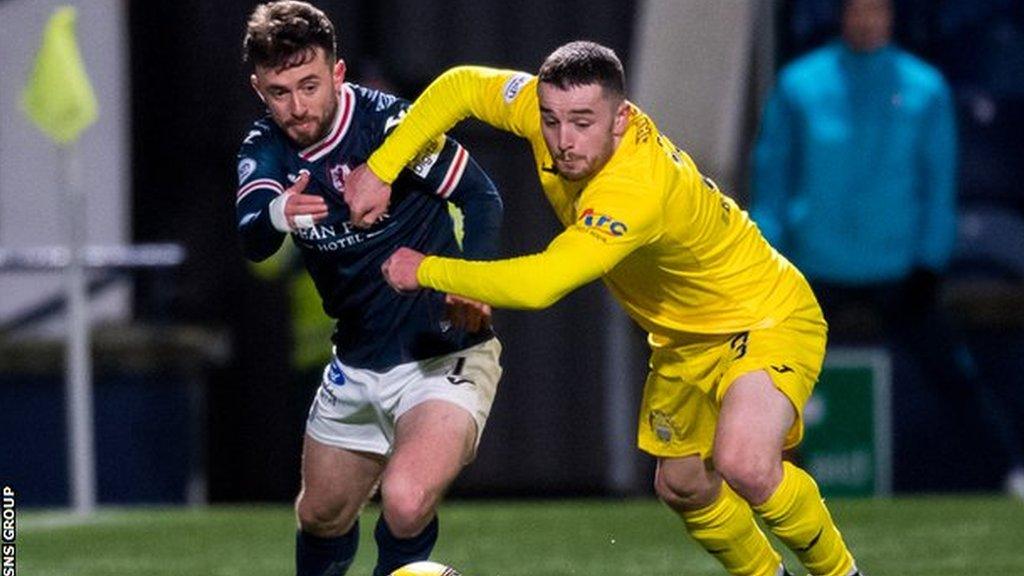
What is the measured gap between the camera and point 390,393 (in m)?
7.92

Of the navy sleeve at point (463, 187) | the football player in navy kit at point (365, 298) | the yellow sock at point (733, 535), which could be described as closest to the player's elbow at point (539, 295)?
the football player in navy kit at point (365, 298)

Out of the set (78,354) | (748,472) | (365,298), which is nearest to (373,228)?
(365,298)

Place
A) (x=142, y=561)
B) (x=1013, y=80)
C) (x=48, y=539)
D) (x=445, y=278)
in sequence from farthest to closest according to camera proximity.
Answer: (x=1013, y=80) → (x=48, y=539) → (x=142, y=561) → (x=445, y=278)

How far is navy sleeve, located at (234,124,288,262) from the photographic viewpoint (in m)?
7.70

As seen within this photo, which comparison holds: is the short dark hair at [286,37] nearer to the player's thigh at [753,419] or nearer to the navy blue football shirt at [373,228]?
the navy blue football shirt at [373,228]

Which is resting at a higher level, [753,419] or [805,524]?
[753,419]

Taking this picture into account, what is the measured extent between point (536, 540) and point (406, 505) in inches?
124

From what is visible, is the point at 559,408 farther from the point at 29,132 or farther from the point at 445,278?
the point at 445,278

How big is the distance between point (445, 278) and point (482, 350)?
807mm

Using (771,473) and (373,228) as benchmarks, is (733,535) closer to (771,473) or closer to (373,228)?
(771,473)

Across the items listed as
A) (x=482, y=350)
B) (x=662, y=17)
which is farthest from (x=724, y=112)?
(x=482, y=350)

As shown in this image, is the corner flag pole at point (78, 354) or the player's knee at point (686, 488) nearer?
the player's knee at point (686, 488)

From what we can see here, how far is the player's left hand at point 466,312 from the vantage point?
7.63 m

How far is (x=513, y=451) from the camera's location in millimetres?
14008
